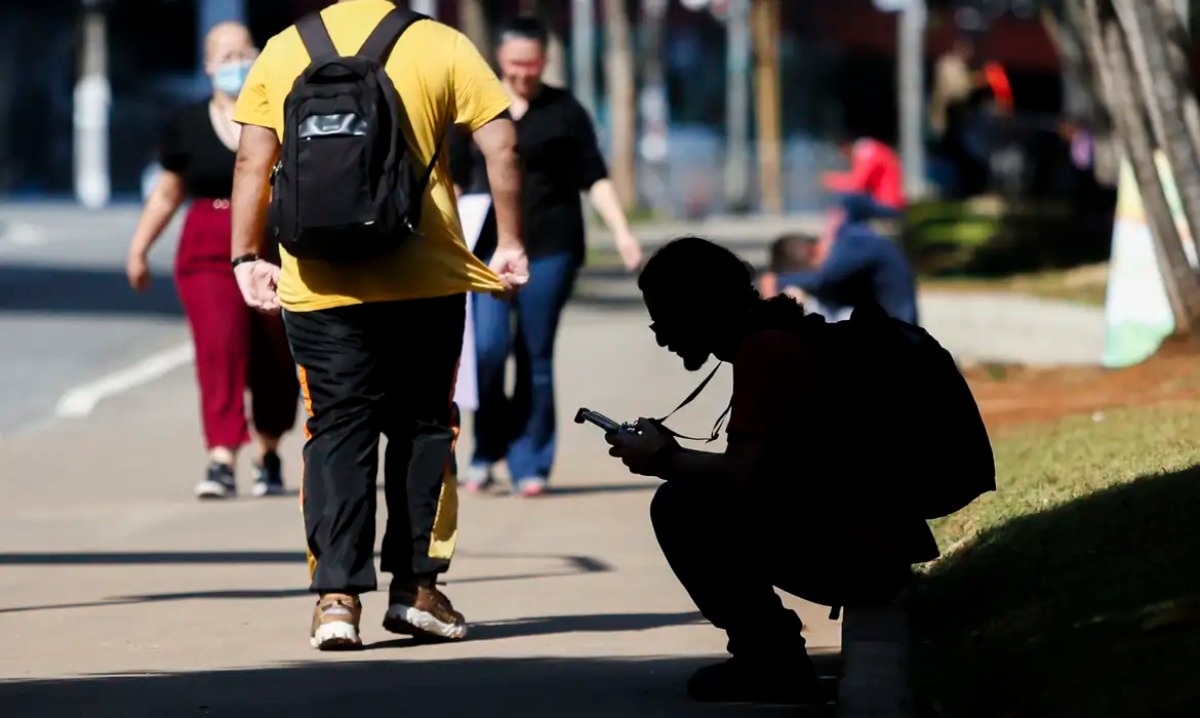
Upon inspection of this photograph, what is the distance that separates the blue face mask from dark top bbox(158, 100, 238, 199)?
0.13 m

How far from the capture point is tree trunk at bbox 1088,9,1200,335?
518 inches

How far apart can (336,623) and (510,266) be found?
3.65 ft

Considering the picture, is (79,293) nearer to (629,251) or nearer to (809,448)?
(629,251)

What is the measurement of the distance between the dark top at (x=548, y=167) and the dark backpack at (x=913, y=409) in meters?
4.69

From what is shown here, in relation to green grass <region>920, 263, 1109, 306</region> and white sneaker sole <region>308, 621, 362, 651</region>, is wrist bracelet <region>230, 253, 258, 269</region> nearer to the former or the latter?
white sneaker sole <region>308, 621, 362, 651</region>

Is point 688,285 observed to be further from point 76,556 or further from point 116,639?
point 76,556

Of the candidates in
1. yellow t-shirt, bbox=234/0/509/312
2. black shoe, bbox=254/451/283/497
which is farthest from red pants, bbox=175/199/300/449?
yellow t-shirt, bbox=234/0/509/312

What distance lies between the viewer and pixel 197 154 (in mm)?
10609

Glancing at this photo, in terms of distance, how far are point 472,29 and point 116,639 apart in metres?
20.9

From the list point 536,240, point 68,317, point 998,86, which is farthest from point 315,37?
point 998,86

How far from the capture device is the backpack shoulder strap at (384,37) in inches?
271

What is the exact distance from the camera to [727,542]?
6.04 meters

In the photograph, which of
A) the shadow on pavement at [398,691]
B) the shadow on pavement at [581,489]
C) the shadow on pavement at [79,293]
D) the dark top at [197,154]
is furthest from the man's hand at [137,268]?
the shadow on pavement at [79,293]

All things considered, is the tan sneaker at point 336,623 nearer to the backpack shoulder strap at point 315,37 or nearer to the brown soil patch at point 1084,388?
the backpack shoulder strap at point 315,37
